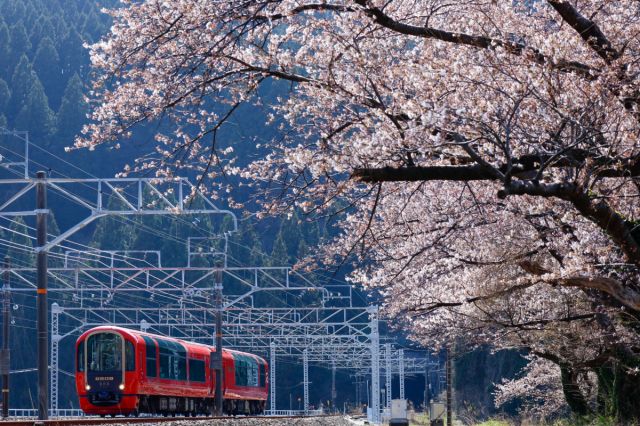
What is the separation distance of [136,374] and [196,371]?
6.33 meters

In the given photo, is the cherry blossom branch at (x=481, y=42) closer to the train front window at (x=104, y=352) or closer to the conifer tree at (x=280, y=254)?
the train front window at (x=104, y=352)

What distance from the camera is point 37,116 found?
93500mm

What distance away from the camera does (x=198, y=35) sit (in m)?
9.96

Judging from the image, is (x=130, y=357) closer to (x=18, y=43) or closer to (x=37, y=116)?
(x=37, y=116)

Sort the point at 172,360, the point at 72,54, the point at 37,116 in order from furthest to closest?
the point at 72,54, the point at 37,116, the point at 172,360

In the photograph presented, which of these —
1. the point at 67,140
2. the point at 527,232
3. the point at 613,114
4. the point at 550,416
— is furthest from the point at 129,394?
the point at 67,140

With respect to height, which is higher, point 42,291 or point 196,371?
point 42,291

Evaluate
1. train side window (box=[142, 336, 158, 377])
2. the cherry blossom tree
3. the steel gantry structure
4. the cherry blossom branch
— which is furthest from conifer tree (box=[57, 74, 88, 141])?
the cherry blossom branch

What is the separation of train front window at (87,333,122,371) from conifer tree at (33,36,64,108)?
79191 mm

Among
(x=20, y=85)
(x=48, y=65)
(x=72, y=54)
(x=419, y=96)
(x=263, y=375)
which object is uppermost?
(x=72, y=54)

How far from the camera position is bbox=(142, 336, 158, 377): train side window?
26672mm

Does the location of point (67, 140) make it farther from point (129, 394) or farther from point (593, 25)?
point (593, 25)

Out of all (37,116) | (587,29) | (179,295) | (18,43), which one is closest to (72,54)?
(18,43)

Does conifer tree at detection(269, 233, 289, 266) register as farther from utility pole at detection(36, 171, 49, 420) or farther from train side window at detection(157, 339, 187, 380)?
utility pole at detection(36, 171, 49, 420)
